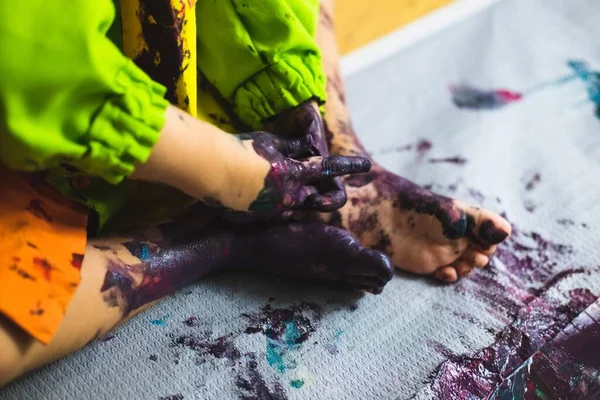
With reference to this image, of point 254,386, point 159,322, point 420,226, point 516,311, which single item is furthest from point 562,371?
point 159,322

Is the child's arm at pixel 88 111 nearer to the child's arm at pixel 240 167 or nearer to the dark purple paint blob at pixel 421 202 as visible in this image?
the child's arm at pixel 240 167

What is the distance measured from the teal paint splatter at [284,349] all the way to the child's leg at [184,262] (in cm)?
7

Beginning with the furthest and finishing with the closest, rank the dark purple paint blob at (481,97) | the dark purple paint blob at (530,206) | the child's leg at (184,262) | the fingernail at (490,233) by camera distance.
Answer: the dark purple paint blob at (481,97) < the dark purple paint blob at (530,206) < the fingernail at (490,233) < the child's leg at (184,262)

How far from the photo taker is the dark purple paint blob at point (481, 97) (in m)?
1.04

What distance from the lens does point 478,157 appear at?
0.95 m

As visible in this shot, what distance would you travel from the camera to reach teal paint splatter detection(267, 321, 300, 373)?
0.69 metres

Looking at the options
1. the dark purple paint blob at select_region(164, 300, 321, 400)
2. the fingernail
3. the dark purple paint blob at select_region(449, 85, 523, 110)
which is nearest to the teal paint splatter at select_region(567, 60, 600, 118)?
the dark purple paint blob at select_region(449, 85, 523, 110)

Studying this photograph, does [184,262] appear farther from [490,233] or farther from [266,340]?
[490,233]

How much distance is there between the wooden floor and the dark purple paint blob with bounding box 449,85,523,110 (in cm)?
25

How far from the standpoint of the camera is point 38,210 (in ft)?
2.03

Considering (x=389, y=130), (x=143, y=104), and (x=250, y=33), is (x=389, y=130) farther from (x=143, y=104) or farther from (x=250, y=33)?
(x=143, y=104)

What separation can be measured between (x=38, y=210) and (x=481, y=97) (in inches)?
28.9

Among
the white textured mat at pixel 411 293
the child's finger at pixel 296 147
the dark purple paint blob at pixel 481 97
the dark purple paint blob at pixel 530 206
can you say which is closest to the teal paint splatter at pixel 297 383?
the white textured mat at pixel 411 293

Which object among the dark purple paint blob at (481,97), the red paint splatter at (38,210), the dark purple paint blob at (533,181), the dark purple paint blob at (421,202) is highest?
the red paint splatter at (38,210)
